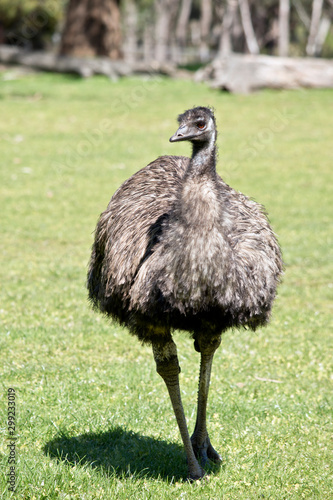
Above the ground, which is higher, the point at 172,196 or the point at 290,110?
the point at 172,196

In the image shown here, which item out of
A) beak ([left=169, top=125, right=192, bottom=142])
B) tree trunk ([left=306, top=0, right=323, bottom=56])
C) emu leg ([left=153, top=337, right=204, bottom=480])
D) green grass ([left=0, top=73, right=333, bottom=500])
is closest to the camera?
beak ([left=169, top=125, right=192, bottom=142])

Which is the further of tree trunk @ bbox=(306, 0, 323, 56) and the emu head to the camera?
tree trunk @ bbox=(306, 0, 323, 56)

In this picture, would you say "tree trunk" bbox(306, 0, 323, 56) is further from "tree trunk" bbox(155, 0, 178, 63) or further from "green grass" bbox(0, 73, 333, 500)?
"green grass" bbox(0, 73, 333, 500)

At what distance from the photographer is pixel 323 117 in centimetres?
2062

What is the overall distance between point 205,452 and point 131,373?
153 cm

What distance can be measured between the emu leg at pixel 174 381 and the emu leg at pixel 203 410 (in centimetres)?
21

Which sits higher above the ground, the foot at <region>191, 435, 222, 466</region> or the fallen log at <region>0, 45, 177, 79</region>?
the foot at <region>191, 435, 222, 466</region>

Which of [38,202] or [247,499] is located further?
[38,202]

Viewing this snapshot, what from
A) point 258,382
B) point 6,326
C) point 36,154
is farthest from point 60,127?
point 258,382

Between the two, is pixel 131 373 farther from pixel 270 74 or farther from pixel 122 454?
pixel 270 74

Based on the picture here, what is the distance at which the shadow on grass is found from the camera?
16.2 ft

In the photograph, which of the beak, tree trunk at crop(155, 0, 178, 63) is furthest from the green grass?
tree trunk at crop(155, 0, 178, 63)

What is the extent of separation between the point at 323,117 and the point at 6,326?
15.4 m

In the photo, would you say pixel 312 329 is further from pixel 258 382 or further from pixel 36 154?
pixel 36 154
